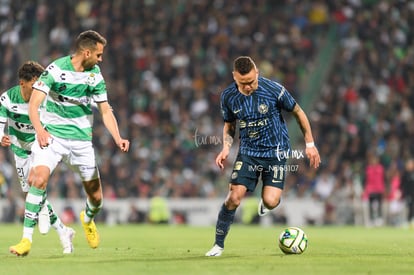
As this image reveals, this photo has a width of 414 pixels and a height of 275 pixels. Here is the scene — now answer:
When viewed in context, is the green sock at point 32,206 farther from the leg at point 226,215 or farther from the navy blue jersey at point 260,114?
the navy blue jersey at point 260,114

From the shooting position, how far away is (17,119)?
1160cm

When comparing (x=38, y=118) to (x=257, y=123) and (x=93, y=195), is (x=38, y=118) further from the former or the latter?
(x=257, y=123)

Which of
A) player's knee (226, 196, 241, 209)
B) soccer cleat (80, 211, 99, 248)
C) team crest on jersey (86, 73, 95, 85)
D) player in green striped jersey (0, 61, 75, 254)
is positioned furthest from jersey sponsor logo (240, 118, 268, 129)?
player in green striped jersey (0, 61, 75, 254)

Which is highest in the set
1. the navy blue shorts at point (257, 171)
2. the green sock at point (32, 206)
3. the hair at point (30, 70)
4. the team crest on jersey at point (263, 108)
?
the hair at point (30, 70)

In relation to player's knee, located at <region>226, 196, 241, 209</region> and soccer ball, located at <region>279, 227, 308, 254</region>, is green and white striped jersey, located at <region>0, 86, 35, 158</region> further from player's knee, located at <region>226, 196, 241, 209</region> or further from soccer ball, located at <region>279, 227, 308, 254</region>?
soccer ball, located at <region>279, 227, 308, 254</region>

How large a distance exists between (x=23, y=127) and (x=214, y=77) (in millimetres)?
14840

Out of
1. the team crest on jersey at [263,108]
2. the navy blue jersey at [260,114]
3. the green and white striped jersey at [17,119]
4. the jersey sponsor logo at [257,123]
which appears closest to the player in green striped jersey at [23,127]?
the green and white striped jersey at [17,119]

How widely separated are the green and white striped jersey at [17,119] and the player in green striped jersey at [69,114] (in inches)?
37.7

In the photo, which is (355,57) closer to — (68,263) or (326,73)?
(326,73)

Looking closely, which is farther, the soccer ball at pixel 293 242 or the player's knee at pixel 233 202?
the soccer ball at pixel 293 242

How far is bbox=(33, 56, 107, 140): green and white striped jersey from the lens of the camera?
10.2m

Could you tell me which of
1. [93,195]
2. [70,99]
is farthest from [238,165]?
[70,99]

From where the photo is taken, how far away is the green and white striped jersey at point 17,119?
1145cm

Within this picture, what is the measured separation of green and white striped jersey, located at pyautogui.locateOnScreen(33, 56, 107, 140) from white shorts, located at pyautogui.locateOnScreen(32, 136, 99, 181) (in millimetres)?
82
